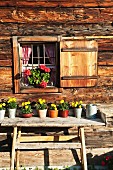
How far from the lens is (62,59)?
6.52m

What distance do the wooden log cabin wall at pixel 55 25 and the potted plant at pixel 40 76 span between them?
238mm

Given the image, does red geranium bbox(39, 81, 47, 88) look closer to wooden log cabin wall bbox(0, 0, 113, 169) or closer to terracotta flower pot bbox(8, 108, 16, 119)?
wooden log cabin wall bbox(0, 0, 113, 169)

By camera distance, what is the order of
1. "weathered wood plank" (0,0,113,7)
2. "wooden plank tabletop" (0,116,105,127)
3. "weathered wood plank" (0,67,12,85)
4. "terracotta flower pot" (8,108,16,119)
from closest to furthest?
"wooden plank tabletop" (0,116,105,127) → "terracotta flower pot" (8,108,16,119) → "weathered wood plank" (0,0,113,7) → "weathered wood plank" (0,67,12,85)

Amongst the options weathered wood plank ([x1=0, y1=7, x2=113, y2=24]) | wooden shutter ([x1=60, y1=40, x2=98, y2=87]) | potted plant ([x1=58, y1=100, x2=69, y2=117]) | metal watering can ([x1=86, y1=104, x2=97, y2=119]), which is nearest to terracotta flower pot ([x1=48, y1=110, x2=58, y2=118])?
potted plant ([x1=58, y1=100, x2=69, y2=117])

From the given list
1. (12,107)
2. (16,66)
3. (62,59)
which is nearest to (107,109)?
(62,59)

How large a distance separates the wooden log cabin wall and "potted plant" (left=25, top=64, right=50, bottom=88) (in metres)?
0.24

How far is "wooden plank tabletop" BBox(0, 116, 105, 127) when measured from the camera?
5.66 metres

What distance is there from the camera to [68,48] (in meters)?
6.48

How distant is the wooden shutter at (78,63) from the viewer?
6500 millimetres

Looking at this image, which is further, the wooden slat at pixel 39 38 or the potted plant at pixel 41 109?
the wooden slat at pixel 39 38

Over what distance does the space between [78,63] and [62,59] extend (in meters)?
0.35

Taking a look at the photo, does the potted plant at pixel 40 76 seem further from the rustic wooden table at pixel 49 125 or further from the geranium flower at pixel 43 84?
the rustic wooden table at pixel 49 125

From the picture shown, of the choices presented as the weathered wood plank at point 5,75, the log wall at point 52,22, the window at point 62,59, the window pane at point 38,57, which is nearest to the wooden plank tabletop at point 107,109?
the window at point 62,59

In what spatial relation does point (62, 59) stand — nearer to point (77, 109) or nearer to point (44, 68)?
point (44, 68)
